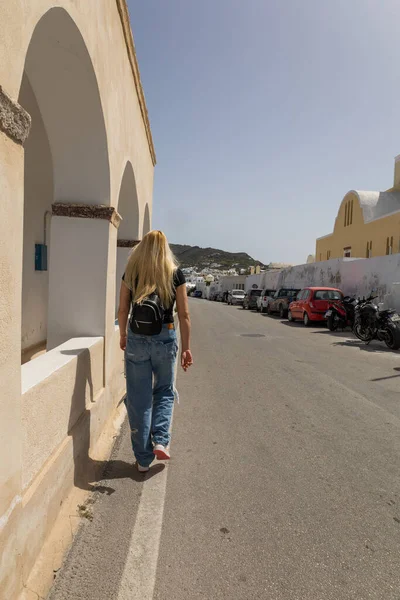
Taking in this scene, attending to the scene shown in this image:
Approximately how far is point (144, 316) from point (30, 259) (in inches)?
153

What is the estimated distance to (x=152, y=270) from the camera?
347 centimetres

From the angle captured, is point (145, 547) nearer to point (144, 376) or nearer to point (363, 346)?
point (144, 376)

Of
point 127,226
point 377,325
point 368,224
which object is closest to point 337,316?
point 377,325

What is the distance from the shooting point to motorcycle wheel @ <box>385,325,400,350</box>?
436 inches

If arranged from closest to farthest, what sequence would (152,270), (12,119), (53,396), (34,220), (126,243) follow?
(12,119)
(53,396)
(152,270)
(34,220)
(126,243)

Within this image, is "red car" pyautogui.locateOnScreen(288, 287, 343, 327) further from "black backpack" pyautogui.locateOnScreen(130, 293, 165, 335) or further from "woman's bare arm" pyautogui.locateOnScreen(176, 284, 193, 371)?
"black backpack" pyautogui.locateOnScreen(130, 293, 165, 335)

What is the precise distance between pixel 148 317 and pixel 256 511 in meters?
1.56

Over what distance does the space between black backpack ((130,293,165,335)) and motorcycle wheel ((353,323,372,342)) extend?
10246 mm

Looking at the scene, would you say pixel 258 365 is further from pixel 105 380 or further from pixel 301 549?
pixel 301 549

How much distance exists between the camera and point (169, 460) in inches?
148

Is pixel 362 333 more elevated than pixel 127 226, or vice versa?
pixel 127 226

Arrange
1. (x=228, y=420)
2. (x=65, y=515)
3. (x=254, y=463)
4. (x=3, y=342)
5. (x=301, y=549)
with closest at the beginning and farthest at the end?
(x=3, y=342) < (x=301, y=549) < (x=65, y=515) < (x=254, y=463) < (x=228, y=420)

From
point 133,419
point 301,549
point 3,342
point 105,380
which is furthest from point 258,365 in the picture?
point 3,342

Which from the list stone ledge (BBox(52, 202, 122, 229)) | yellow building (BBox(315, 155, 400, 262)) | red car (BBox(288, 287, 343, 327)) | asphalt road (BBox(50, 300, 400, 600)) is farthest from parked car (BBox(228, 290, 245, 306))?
stone ledge (BBox(52, 202, 122, 229))
